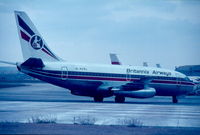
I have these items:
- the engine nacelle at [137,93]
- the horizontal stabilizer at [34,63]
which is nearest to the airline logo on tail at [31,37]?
the horizontal stabilizer at [34,63]

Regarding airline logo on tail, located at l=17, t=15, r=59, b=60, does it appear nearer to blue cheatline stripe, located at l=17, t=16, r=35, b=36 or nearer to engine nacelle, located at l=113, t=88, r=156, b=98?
blue cheatline stripe, located at l=17, t=16, r=35, b=36

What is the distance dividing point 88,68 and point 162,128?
1908cm

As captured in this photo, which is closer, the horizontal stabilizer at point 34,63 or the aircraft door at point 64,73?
the horizontal stabilizer at point 34,63

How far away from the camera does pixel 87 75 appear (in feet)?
104

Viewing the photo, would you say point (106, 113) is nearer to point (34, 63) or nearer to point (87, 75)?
point (34, 63)

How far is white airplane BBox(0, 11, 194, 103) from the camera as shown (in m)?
29.9

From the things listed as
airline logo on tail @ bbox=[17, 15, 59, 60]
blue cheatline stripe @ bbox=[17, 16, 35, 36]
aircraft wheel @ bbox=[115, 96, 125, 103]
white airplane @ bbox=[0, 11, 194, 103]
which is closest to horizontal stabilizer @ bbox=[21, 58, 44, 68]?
white airplane @ bbox=[0, 11, 194, 103]

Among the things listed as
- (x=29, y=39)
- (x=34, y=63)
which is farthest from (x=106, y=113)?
(x=29, y=39)

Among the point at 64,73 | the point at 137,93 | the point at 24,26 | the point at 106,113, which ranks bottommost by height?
the point at 106,113

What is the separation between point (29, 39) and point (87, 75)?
5914 millimetres

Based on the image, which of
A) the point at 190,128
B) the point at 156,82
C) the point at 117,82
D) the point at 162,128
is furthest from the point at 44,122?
the point at 156,82

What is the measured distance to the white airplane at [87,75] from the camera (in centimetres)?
2988

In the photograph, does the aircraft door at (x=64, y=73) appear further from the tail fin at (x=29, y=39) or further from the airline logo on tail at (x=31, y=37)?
the airline logo on tail at (x=31, y=37)

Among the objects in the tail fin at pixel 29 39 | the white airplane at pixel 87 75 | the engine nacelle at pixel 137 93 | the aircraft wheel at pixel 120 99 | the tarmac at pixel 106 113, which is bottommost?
the tarmac at pixel 106 113
